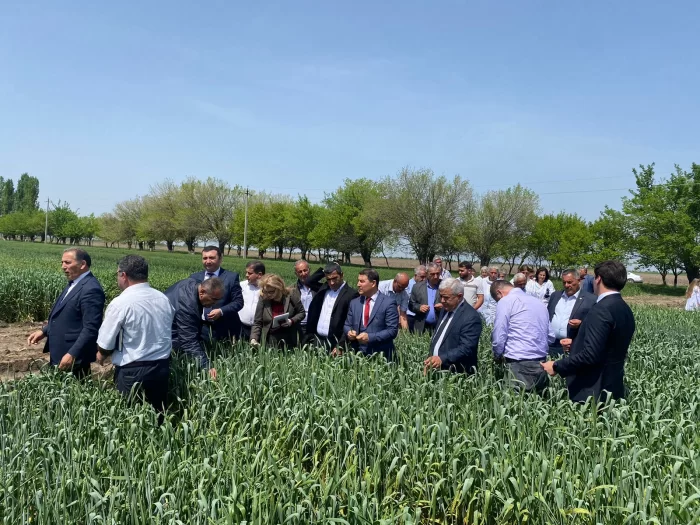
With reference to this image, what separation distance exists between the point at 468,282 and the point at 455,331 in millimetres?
4379

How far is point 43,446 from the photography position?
3125 millimetres

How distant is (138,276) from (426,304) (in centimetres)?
542

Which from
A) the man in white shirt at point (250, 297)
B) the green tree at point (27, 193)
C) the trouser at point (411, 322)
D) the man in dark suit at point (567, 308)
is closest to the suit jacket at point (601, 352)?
the man in dark suit at point (567, 308)

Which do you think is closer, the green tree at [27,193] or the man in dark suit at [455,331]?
the man in dark suit at [455,331]

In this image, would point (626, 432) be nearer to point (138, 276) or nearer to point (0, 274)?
point (138, 276)

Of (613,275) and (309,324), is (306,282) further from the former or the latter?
(613,275)

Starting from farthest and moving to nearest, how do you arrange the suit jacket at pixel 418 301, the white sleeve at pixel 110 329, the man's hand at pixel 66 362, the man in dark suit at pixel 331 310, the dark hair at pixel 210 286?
the suit jacket at pixel 418 301 < the man in dark suit at pixel 331 310 < the dark hair at pixel 210 286 < the man's hand at pixel 66 362 < the white sleeve at pixel 110 329

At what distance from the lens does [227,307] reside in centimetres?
591

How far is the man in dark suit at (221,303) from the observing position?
5.89 metres

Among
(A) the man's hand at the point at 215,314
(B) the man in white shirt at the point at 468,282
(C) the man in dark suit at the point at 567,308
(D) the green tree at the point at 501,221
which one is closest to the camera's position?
(A) the man's hand at the point at 215,314

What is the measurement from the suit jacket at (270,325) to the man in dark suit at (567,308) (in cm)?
343

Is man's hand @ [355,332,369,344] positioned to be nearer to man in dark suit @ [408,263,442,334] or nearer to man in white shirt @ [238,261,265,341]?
man in white shirt @ [238,261,265,341]

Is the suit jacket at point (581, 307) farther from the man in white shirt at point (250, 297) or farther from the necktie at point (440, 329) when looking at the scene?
the man in white shirt at point (250, 297)

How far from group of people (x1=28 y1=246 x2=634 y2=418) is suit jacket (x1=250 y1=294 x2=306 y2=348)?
13mm
